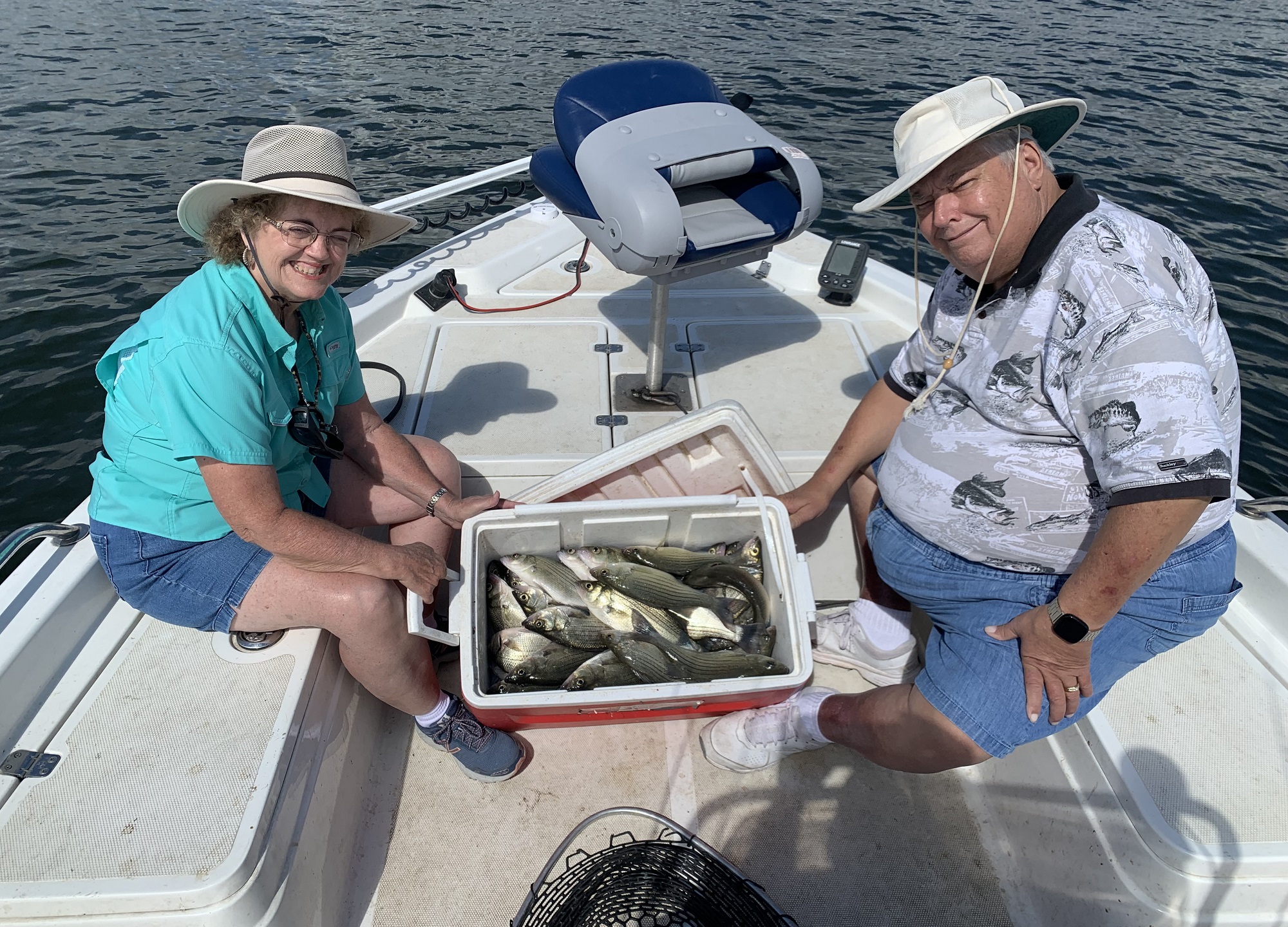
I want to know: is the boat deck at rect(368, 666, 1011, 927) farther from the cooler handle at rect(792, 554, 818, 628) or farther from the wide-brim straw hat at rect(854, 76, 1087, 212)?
the wide-brim straw hat at rect(854, 76, 1087, 212)

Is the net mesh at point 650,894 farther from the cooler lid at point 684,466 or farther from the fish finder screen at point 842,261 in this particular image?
the fish finder screen at point 842,261

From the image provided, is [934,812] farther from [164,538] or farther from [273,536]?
[164,538]

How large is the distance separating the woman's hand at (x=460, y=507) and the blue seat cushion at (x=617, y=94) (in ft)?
4.05

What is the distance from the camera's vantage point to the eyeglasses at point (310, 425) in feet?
6.64

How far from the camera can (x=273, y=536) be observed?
184 centimetres

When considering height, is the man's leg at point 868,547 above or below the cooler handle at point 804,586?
below

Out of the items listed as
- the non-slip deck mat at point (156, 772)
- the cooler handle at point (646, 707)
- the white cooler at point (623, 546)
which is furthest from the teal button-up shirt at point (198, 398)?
the cooler handle at point (646, 707)

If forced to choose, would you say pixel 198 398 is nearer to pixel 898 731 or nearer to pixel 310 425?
pixel 310 425

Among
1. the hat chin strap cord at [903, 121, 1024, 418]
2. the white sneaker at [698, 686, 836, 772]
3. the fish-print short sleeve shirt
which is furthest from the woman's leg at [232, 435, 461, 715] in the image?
the hat chin strap cord at [903, 121, 1024, 418]

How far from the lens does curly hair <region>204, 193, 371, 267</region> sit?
1840 millimetres

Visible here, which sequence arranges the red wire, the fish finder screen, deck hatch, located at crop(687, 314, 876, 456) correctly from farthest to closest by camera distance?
the fish finder screen
the red wire
deck hatch, located at crop(687, 314, 876, 456)

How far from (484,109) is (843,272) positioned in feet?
27.4

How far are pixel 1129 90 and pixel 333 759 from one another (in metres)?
13.5

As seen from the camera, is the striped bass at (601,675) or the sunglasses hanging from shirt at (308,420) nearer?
the sunglasses hanging from shirt at (308,420)
